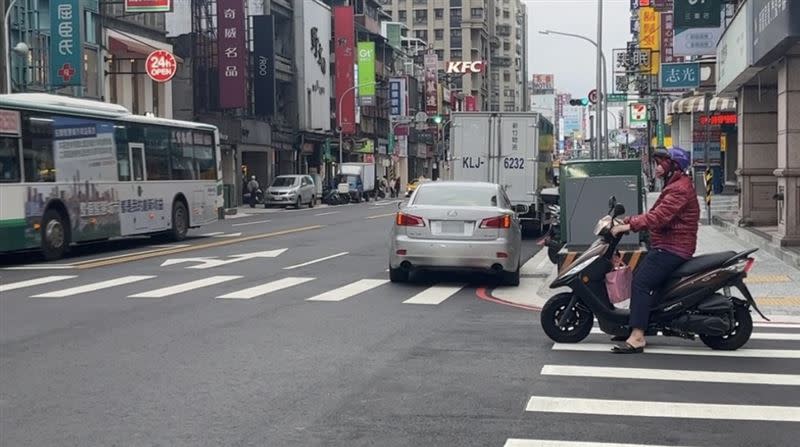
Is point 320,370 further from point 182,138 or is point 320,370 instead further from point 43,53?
point 43,53

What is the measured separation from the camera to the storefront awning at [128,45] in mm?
43062

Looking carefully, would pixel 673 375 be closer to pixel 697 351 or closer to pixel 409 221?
pixel 697 351

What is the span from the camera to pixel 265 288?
48.9 feet

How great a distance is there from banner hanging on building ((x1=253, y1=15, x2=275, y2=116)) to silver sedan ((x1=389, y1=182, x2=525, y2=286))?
46.5 meters

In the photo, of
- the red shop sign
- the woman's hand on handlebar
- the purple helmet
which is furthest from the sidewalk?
the red shop sign

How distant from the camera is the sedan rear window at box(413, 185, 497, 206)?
15703 millimetres

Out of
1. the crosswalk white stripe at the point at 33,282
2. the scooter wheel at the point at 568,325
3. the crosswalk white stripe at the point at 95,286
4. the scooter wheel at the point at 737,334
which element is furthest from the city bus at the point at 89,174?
the scooter wheel at the point at 737,334

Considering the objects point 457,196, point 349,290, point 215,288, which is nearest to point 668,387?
point 349,290

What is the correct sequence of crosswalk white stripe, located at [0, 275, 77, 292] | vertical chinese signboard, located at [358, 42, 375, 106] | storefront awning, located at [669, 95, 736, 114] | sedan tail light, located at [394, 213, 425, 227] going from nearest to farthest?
crosswalk white stripe, located at [0, 275, 77, 292]
sedan tail light, located at [394, 213, 425, 227]
storefront awning, located at [669, 95, 736, 114]
vertical chinese signboard, located at [358, 42, 375, 106]

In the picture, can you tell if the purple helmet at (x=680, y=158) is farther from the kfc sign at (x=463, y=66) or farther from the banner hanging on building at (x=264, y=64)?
the kfc sign at (x=463, y=66)


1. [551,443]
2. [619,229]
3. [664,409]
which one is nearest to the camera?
[551,443]

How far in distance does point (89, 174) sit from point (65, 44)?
15.7 m

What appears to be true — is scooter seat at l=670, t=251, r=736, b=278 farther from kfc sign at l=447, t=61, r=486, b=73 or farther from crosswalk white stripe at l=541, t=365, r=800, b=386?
kfc sign at l=447, t=61, r=486, b=73

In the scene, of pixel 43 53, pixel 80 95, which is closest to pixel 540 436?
pixel 43 53
